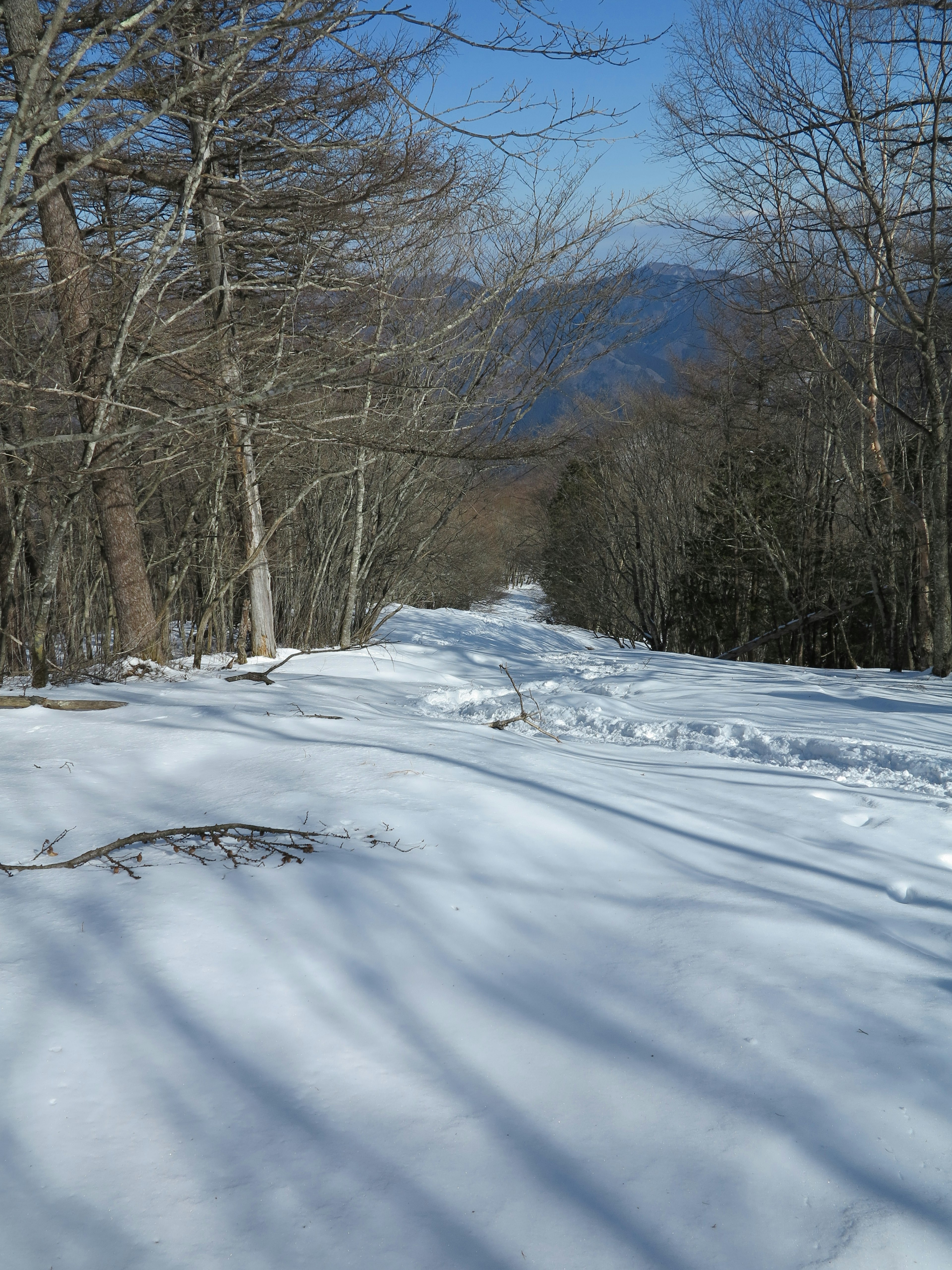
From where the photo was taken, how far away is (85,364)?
5781 mm

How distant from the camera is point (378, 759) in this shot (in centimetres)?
352

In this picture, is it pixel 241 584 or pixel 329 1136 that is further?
pixel 241 584

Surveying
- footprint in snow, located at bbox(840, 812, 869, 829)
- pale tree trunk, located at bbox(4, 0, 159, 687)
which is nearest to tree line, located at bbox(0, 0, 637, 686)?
pale tree trunk, located at bbox(4, 0, 159, 687)

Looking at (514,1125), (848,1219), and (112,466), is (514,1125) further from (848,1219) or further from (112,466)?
(112,466)

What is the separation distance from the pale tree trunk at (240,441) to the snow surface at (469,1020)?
2.82m

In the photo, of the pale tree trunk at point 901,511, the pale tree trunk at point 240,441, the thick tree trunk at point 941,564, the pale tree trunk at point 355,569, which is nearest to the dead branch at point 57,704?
the pale tree trunk at point 240,441

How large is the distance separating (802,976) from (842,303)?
36.7 feet

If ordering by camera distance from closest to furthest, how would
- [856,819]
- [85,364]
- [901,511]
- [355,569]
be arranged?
[856,819]
[85,364]
[901,511]
[355,569]

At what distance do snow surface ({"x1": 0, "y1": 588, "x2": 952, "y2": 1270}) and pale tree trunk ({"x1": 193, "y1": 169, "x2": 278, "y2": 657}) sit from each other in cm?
282

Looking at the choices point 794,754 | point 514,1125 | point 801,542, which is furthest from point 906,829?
point 801,542

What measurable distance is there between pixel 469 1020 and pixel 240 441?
6875 millimetres

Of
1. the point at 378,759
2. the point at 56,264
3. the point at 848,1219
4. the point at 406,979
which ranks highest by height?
the point at 56,264

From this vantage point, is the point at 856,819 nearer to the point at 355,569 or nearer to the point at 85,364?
the point at 85,364

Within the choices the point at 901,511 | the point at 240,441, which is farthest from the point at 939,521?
the point at 240,441
